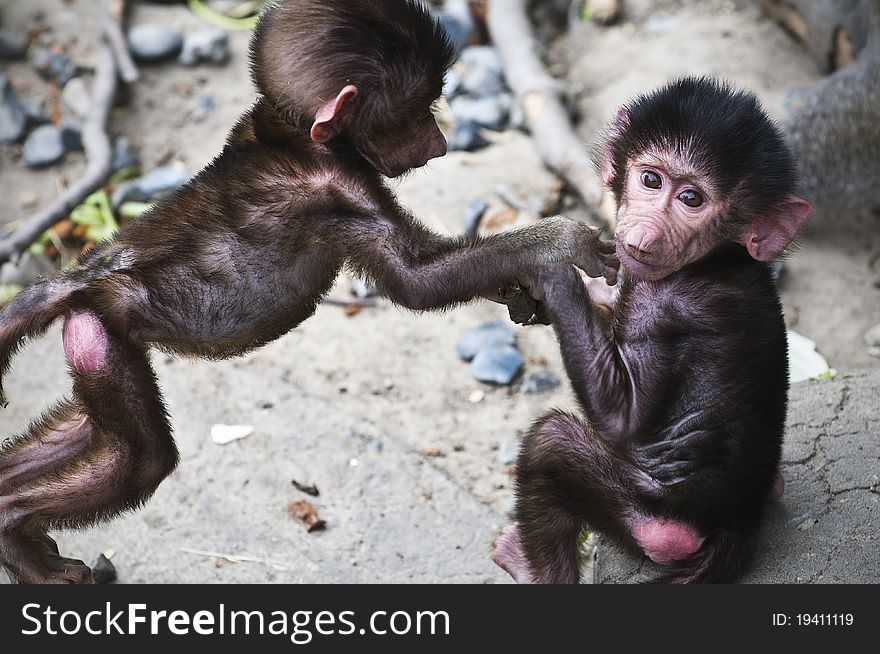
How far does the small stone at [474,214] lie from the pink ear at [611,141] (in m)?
3.77

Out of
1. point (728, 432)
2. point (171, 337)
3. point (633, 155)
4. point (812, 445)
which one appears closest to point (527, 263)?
point (633, 155)

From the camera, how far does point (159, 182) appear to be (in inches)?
358

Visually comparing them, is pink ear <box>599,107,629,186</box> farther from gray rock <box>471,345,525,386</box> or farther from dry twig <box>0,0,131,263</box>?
dry twig <box>0,0,131,263</box>

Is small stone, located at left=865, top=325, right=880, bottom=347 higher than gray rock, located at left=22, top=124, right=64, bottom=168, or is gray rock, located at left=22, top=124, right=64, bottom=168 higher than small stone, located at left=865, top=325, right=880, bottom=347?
small stone, located at left=865, top=325, right=880, bottom=347

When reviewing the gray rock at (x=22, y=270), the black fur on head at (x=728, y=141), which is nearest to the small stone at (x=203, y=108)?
the gray rock at (x=22, y=270)

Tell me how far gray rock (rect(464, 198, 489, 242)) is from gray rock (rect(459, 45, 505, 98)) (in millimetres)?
1721

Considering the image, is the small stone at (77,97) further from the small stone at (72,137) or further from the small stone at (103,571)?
the small stone at (103,571)

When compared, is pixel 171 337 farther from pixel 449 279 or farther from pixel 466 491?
pixel 466 491

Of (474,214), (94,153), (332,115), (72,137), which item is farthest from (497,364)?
(72,137)

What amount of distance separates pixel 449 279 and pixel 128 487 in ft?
5.25

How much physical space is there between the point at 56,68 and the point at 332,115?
267 inches

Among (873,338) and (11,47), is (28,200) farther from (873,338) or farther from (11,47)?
(873,338)

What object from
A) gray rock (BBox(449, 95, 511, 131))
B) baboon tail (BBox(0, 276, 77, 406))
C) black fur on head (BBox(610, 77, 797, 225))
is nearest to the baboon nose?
black fur on head (BBox(610, 77, 797, 225))

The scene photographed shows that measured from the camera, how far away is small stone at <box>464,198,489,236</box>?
338 inches
